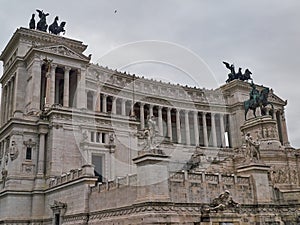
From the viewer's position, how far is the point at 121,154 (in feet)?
152

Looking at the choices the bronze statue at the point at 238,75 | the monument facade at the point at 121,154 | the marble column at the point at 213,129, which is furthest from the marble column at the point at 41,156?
the bronze statue at the point at 238,75

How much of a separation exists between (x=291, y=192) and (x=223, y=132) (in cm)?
5453

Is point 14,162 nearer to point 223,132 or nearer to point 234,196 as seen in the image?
point 234,196

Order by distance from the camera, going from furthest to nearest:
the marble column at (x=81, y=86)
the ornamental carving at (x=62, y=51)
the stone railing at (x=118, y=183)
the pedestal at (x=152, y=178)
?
the marble column at (x=81, y=86), the ornamental carving at (x=62, y=51), the stone railing at (x=118, y=183), the pedestal at (x=152, y=178)

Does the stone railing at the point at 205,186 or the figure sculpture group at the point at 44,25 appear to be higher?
the figure sculpture group at the point at 44,25

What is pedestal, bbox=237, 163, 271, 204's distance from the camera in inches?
1213

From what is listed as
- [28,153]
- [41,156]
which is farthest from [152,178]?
[28,153]

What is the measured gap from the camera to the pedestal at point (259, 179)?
A: 30812mm

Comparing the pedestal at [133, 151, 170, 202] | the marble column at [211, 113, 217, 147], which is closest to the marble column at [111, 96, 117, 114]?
the marble column at [211, 113, 217, 147]

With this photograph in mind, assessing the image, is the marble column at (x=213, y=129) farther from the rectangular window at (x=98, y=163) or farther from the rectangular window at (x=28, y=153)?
the rectangular window at (x=28, y=153)

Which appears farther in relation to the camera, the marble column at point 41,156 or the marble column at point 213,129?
the marble column at point 213,129

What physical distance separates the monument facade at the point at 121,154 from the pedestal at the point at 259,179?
0.09 metres

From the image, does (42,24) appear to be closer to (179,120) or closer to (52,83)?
(52,83)

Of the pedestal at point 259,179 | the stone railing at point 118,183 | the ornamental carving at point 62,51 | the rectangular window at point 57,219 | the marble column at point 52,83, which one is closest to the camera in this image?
the stone railing at point 118,183
